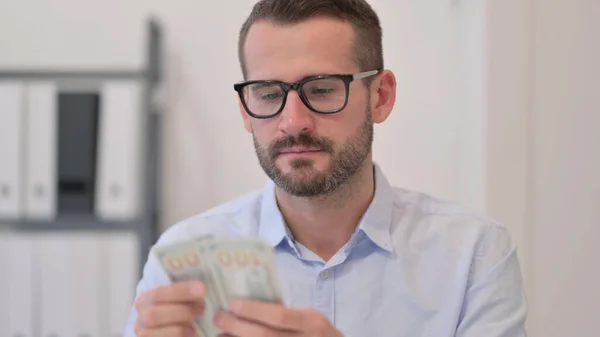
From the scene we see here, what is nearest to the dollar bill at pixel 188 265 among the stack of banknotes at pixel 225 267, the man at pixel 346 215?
the stack of banknotes at pixel 225 267

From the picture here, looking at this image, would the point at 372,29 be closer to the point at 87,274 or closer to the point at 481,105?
the point at 481,105

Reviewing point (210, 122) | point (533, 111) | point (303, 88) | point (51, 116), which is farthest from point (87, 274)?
point (533, 111)

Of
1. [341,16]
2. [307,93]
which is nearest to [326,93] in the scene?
[307,93]

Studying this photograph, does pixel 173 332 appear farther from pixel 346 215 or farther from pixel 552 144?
pixel 552 144

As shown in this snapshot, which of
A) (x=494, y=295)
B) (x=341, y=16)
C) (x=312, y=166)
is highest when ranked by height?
(x=341, y=16)

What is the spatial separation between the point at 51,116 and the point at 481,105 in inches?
48.5

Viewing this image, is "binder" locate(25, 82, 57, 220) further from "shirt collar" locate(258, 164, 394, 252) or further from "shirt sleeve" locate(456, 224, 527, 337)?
"shirt sleeve" locate(456, 224, 527, 337)

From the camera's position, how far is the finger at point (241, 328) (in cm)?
70

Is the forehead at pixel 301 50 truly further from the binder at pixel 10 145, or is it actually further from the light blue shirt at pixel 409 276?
the binder at pixel 10 145

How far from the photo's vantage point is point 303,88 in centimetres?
96

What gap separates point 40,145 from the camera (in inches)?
62.2

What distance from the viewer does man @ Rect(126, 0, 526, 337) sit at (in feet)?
3.19

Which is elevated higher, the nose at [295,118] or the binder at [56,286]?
the nose at [295,118]

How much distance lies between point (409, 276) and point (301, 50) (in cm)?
47
